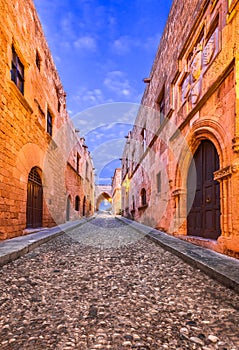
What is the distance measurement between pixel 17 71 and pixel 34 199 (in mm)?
3638

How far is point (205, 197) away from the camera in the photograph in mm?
4680

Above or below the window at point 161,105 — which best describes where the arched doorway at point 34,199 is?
below

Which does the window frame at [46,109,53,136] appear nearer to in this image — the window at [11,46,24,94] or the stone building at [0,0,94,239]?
the stone building at [0,0,94,239]

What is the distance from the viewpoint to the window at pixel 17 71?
5222mm

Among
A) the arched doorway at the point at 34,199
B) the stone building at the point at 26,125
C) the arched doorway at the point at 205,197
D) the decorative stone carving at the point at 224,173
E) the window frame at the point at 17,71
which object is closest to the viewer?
the decorative stone carving at the point at 224,173

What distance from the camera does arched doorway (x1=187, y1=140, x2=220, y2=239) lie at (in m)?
4.23

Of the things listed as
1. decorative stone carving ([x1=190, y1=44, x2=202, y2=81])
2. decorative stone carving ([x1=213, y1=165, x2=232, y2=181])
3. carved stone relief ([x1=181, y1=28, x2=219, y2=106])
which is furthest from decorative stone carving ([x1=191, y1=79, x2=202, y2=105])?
decorative stone carving ([x1=213, y1=165, x2=232, y2=181])

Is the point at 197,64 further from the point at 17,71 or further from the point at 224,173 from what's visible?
the point at 17,71

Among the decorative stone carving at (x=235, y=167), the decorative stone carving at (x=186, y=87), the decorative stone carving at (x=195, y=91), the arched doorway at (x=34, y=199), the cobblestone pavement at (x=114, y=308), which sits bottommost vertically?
the cobblestone pavement at (x=114, y=308)

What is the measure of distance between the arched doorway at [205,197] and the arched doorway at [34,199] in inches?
179

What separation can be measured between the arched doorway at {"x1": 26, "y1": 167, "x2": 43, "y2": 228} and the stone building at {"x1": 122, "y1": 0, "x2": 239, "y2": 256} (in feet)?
13.8

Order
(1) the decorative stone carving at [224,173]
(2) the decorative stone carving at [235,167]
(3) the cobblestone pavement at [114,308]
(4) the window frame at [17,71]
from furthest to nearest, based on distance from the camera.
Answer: (4) the window frame at [17,71] → (1) the decorative stone carving at [224,173] → (2) the decorative stone carving at [235,167] → (3) the cobblestone pavement at [114,308]

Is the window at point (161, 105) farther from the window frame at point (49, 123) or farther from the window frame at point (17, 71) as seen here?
the window frame at point (17, 71)

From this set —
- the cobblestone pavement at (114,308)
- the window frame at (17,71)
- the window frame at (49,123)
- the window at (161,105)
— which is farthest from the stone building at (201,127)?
the window frame at (49,123)
